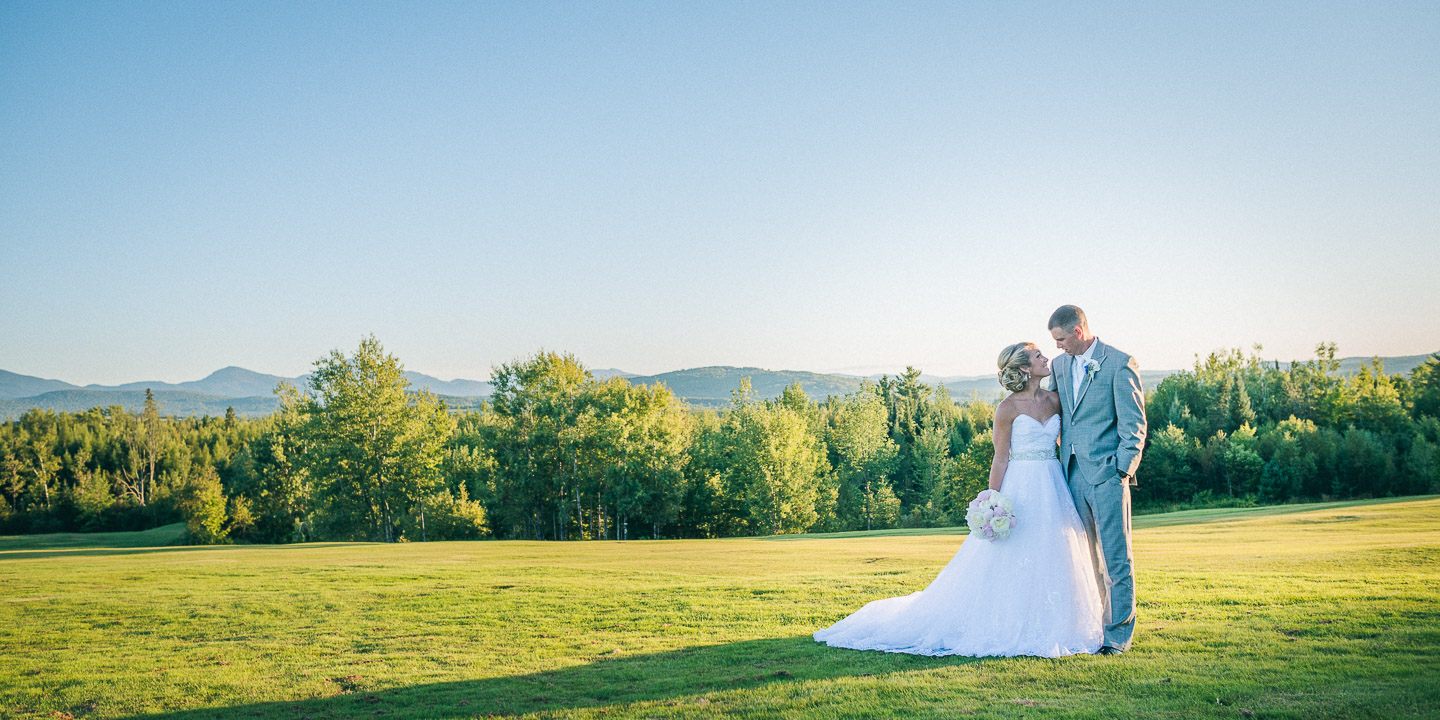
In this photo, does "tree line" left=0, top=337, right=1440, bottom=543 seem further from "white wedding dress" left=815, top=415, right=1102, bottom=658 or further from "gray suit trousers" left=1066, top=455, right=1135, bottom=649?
"gray suit trousers" left=1066, top=455, right=1135, bottom=649

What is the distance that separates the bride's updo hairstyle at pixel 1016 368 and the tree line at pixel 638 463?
47.4 meters

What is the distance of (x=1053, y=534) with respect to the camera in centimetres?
760

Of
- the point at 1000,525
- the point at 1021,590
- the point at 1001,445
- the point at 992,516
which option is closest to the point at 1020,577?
the point at 1021,590

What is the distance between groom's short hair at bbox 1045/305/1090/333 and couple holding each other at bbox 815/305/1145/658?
0.4 inches

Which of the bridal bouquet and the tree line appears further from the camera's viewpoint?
the tree line

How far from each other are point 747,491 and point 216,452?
2514 inches

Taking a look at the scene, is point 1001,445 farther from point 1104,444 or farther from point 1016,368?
point 1104,444

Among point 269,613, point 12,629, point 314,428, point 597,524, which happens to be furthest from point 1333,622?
point 597,524

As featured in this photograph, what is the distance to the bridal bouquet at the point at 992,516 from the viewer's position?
25.4 ft

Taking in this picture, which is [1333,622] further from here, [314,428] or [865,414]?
[865,414]

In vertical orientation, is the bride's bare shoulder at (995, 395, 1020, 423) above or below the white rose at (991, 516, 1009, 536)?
above

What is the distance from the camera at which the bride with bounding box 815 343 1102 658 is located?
290 inches

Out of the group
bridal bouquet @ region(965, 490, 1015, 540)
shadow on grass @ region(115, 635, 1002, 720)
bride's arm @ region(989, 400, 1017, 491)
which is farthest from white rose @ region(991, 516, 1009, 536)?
shadow on grass @ region(115, 635, 1002, 720)

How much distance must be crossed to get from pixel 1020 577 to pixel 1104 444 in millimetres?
1509
